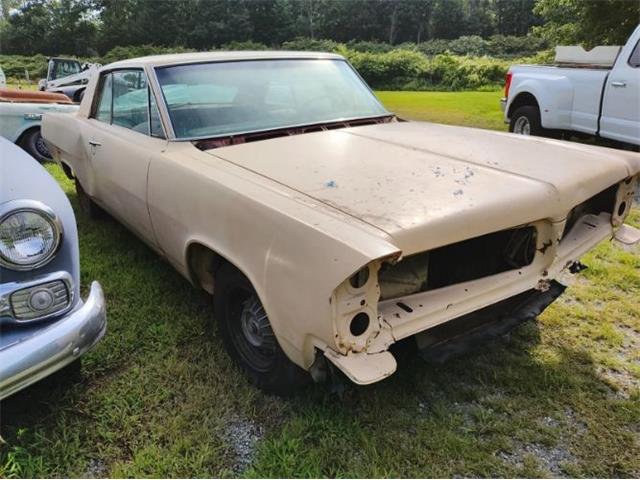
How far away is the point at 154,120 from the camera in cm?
304

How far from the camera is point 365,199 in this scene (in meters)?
1.96

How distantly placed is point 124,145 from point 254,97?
861 millimetres

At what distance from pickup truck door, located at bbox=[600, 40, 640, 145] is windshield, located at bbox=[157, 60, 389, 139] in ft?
13.1

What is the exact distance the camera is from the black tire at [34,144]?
7.11 m

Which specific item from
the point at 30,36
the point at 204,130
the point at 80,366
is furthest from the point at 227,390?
the point at 30,36

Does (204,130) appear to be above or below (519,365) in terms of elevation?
above

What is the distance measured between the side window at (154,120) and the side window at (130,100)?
61mm

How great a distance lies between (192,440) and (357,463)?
27.4 inches

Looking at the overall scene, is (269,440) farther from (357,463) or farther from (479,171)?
(479,171)

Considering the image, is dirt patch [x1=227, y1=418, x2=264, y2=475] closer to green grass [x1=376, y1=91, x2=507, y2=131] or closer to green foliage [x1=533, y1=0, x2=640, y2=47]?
green grass [x1=376, y1=91, x2=507, y2=131]

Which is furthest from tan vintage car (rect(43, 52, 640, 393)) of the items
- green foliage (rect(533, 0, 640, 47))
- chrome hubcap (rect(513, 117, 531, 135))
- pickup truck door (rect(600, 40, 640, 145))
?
green foliage (rect(533, 0, 640, 47))

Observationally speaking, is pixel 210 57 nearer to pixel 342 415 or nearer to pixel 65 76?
pixel 342 415

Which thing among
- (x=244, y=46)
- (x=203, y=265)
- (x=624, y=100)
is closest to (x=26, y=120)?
(x=203, y=265)

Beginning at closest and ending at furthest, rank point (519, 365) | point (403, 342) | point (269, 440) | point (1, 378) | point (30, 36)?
1. point (1, 378)
2. point (269, 440)
3. point (403, 342)
4. point (519, 365)
5. point (30, 36)
